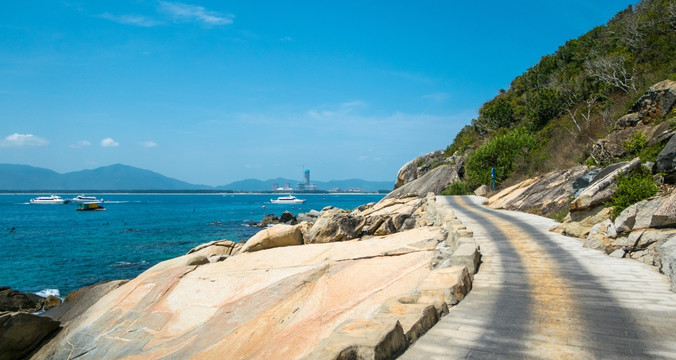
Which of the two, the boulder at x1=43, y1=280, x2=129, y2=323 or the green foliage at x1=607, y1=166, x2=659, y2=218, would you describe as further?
the boulder at x1=43, y1=280, x2=129, y2=323

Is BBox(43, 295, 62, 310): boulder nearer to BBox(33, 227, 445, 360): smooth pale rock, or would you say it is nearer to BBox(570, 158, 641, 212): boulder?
BBox(33, 227, 445, 360): smooth pale rock

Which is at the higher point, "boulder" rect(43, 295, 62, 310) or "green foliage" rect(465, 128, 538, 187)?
"green foliage" rect(465, 128, 538, 187)

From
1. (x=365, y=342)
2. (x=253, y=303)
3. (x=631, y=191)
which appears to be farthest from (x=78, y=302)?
(x=631, y=191)

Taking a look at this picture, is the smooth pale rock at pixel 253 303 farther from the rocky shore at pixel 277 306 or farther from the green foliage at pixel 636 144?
the green foliage at pixel 636 144

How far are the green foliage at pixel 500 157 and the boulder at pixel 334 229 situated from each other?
2200 cm

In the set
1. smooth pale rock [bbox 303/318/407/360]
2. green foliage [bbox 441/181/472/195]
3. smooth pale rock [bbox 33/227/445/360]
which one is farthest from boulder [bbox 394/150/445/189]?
smooth pale rock [bbox 303/318/407/360]

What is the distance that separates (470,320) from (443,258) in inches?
184

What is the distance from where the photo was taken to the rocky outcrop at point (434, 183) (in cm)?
4828

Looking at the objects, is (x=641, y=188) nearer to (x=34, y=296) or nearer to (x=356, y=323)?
(x=356, y=323)

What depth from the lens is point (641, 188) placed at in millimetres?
11773

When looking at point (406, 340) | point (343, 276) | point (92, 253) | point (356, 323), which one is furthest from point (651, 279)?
point (92, 253)

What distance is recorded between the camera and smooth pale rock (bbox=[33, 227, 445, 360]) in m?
9.02

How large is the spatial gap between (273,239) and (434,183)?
3292 centimetres

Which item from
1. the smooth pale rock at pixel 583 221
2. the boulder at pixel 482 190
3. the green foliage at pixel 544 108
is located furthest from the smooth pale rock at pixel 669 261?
the green foliage at pixel 544 108
